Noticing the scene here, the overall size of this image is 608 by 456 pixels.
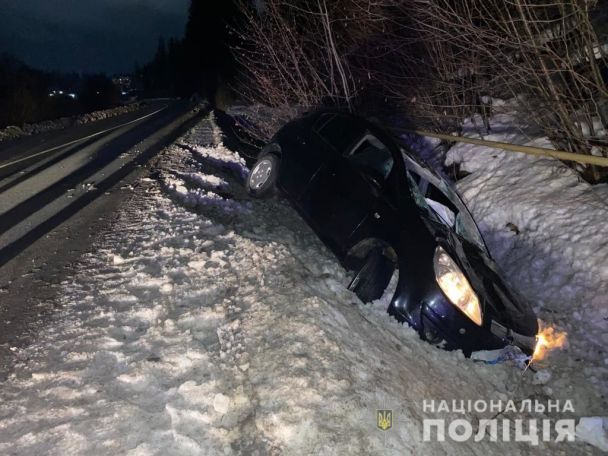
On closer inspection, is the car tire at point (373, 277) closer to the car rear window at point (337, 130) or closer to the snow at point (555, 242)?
the car rear window at point (337, 130)

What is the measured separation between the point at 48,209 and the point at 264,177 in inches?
140

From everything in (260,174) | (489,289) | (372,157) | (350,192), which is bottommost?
(489,289)

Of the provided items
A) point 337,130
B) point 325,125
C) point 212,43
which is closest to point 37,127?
point 325,125

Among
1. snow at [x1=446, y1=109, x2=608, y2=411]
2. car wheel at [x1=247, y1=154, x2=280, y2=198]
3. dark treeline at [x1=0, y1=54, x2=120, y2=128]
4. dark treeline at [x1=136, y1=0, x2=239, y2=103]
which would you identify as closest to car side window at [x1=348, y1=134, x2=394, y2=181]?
car wheel at [x1=247, y1=154, x2=280, y2=198]

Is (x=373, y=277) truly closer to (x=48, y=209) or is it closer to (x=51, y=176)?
(x=48, y=209)

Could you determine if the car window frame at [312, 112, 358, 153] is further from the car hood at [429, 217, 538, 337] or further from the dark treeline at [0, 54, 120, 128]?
the dark treeline at [0, 54, 120, 128]

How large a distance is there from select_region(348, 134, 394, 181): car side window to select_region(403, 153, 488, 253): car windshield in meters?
0.26

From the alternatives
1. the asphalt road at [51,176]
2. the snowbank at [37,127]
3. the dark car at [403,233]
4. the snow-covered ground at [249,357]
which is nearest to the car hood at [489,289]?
the dark car at [403,233]

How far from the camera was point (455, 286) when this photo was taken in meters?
3.77

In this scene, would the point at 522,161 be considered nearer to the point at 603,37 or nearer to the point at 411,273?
the point at 603,37

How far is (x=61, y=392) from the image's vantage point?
300 centimetres

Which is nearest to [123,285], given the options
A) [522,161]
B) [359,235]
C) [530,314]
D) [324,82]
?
[359,235]

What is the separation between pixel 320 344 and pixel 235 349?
0.72m

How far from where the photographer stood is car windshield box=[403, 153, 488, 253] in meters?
4.57
